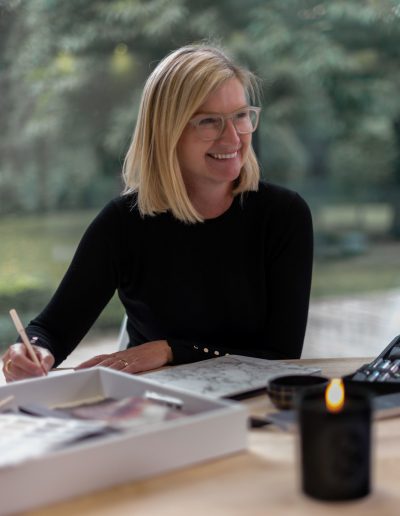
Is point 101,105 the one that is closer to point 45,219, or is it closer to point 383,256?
point 45,219

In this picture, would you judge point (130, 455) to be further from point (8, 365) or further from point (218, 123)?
point (218, 123)

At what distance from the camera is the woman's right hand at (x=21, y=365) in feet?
5.19

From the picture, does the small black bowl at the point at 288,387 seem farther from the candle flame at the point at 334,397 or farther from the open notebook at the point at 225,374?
the candle flame at the point at 334,397

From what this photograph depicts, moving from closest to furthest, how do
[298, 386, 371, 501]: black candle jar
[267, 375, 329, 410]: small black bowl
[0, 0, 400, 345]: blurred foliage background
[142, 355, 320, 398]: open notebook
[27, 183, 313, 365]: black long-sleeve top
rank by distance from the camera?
[298, 386, 371, 501]: black candle jar
[267, 375, 329, 410]: small black bowl
[142, 355, 320, 398]: open notebook
[27, 183, 313, 365]: black long-sleeve top
[0, 0, 400, 345]: blurred foliage background

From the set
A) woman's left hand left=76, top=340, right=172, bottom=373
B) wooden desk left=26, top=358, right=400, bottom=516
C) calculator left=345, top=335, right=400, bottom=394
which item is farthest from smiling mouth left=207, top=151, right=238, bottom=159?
wooden desk left=26, top=358, right=400, bottom=516

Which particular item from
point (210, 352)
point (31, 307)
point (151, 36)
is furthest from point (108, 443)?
point (151, 36)

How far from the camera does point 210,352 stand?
1755mm

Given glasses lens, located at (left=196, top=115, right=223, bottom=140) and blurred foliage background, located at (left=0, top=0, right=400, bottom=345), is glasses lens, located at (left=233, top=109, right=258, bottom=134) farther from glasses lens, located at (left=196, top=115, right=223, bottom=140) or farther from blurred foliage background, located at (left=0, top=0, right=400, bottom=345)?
blurred foliage background, located at (left=0, top=0, right=400, bottom=345)

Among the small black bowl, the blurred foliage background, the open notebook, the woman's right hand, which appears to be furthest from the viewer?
the blurred foliage background

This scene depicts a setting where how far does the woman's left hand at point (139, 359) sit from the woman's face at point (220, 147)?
54cm

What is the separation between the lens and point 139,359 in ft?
5.41

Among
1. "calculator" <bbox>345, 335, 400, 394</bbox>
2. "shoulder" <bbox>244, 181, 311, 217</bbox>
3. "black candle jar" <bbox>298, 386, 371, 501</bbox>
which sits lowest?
"calculator" <bbox>345, 335, 400, 394</bbox>

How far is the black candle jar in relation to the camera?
0.93 metres

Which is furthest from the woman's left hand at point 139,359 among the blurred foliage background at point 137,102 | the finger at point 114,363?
the blurred foliage background at point 137,102
